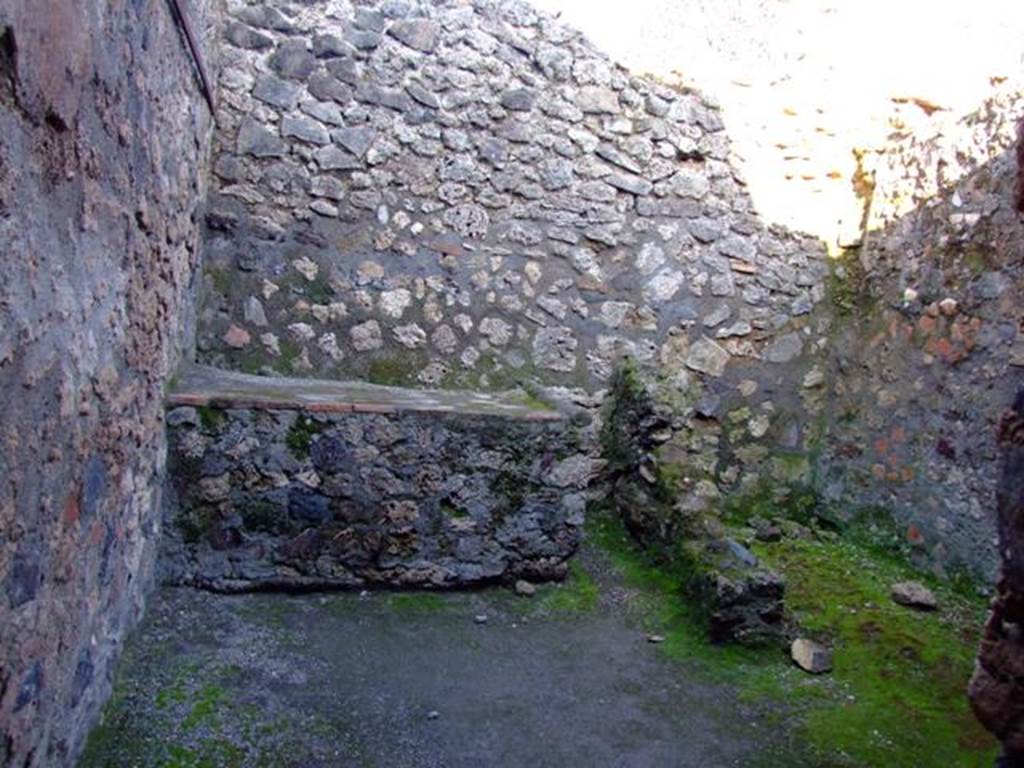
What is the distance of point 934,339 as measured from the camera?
13.5 feet

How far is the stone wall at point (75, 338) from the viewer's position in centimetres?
138

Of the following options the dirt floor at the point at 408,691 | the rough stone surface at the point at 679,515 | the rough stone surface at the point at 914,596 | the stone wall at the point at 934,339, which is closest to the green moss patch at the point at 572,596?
the dirt floor at the point at 408,691

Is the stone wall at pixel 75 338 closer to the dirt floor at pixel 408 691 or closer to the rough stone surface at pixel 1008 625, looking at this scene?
the dirt floor at pixel 408 691

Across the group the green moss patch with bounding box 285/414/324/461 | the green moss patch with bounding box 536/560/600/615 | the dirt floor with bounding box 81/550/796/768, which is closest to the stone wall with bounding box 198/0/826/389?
the green moss patch with bounding box 285/414/324/461

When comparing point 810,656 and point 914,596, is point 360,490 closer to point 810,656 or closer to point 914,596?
point 810,656

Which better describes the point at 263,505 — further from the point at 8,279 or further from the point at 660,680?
the point at 8,279

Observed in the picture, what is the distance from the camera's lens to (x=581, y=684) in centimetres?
283

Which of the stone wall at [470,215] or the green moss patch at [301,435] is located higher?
the stone wall at [470,215]

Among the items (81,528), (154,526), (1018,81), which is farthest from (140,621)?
(1018,81)

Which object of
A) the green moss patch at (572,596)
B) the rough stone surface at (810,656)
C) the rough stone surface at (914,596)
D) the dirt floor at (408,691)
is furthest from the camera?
the rough stone surface at (914,596)

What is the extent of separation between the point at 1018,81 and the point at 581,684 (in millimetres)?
3399

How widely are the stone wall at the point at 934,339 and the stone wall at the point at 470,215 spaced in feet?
1.30

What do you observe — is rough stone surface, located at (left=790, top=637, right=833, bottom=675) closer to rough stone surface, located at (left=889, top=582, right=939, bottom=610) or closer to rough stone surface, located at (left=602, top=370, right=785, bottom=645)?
rough stone surface, located at (left=602, top=370, right=785, bottom=645)

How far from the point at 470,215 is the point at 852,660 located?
284 centimetres
